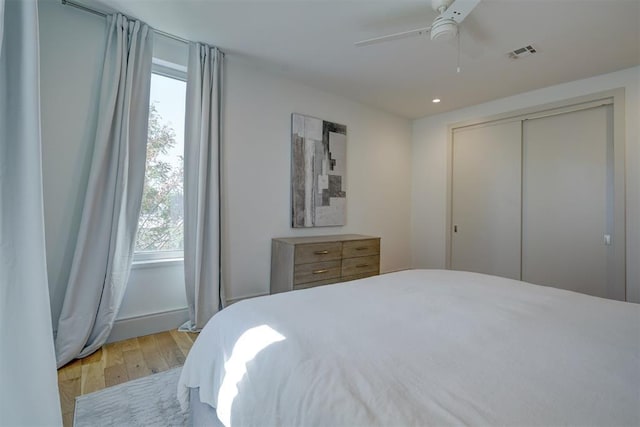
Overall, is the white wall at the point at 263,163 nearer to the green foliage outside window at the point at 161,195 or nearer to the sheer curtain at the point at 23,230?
the green foliage outside window at the point at 161,195

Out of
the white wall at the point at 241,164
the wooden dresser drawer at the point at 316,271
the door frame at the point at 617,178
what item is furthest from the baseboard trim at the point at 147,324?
the door frame at the point at 617,178

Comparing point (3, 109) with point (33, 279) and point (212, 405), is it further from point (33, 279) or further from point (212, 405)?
point (212, 405)

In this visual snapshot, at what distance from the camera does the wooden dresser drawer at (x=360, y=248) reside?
10.1 ft

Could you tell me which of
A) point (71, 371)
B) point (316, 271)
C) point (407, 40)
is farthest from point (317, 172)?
point (71, 371)

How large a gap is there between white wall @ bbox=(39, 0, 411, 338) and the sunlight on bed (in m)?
1.79

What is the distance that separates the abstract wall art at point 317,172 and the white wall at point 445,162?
145cm

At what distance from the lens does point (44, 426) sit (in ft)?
2.08

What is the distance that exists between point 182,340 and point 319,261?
1380mm

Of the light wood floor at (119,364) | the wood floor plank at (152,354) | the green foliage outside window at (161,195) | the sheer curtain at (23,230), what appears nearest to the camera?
the sheer curtain at (23,230)

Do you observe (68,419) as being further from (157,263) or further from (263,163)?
(263,163)

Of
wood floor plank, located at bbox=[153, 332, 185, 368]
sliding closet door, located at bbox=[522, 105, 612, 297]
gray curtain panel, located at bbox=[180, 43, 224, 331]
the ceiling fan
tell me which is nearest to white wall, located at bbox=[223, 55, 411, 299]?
gray curtain panel, located at bbox=[180, 43, 224, 331]

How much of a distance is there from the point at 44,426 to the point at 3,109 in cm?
72

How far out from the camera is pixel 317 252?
9.38ft

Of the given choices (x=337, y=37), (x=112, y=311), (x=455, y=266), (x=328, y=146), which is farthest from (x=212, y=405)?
(x=455, y=266)
